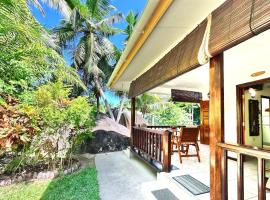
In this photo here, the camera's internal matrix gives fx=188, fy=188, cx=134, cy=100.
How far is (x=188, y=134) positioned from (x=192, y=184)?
179cm

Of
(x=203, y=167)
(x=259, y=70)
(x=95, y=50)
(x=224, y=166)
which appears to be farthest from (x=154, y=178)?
(x=95, y=50)

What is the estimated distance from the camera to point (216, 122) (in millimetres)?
2178

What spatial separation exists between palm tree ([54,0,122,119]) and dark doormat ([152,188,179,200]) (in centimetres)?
793

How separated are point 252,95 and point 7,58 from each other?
18.8 ft

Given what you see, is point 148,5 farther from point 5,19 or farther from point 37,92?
point 37,92

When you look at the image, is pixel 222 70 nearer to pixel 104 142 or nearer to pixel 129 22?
pixel 104 142

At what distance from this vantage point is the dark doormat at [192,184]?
285 cm

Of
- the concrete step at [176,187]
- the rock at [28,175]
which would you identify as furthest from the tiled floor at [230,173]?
the rock at [28,175]

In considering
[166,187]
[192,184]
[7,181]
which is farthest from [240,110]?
[7,181]

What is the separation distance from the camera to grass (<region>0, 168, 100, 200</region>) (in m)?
3.53

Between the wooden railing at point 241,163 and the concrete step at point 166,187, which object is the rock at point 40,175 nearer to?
the concrete step at point 166,187

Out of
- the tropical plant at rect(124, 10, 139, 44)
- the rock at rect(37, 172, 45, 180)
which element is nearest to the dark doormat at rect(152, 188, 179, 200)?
the rock at rect(37, 172, 45, 180)

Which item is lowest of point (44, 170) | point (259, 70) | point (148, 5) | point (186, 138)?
point (44, 170)

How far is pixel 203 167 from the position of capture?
4.22 meters
